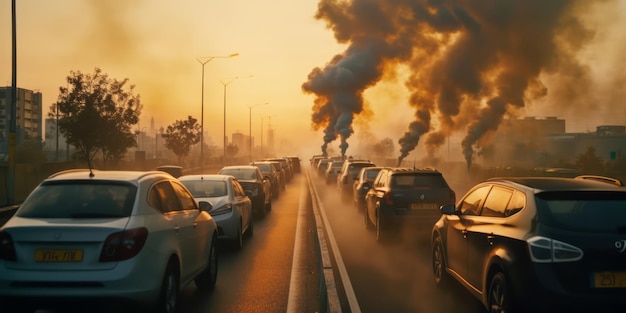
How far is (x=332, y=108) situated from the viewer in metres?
80.7

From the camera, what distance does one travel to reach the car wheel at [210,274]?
8.00m

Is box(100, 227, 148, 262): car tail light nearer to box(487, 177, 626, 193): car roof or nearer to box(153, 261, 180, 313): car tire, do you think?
box(153, 261, 180, 313): car tire

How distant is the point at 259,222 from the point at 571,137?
371 feet

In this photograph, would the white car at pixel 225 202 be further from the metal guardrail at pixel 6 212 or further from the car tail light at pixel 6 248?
the metal guardrail at pixel 6 212

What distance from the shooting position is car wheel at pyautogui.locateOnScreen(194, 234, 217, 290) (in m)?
8.00

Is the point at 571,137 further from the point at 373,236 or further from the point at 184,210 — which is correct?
the point at 184,210

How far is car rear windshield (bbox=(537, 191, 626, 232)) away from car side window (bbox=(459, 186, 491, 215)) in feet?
4.82

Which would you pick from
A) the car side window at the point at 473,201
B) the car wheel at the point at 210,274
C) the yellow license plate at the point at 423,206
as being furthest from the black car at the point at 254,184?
the car side window at the point at 473,201

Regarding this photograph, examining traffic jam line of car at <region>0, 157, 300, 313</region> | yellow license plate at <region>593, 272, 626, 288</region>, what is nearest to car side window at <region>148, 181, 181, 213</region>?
traffic jam line of car at <region>0, 157, 300, 313</region>

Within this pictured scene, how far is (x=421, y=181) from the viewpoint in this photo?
517 inches

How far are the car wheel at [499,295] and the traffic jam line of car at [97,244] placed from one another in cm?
309

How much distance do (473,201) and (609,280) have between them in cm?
244

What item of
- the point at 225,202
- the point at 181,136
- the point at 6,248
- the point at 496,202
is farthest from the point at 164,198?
the point at 181,136

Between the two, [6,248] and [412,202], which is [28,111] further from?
[6,248]
